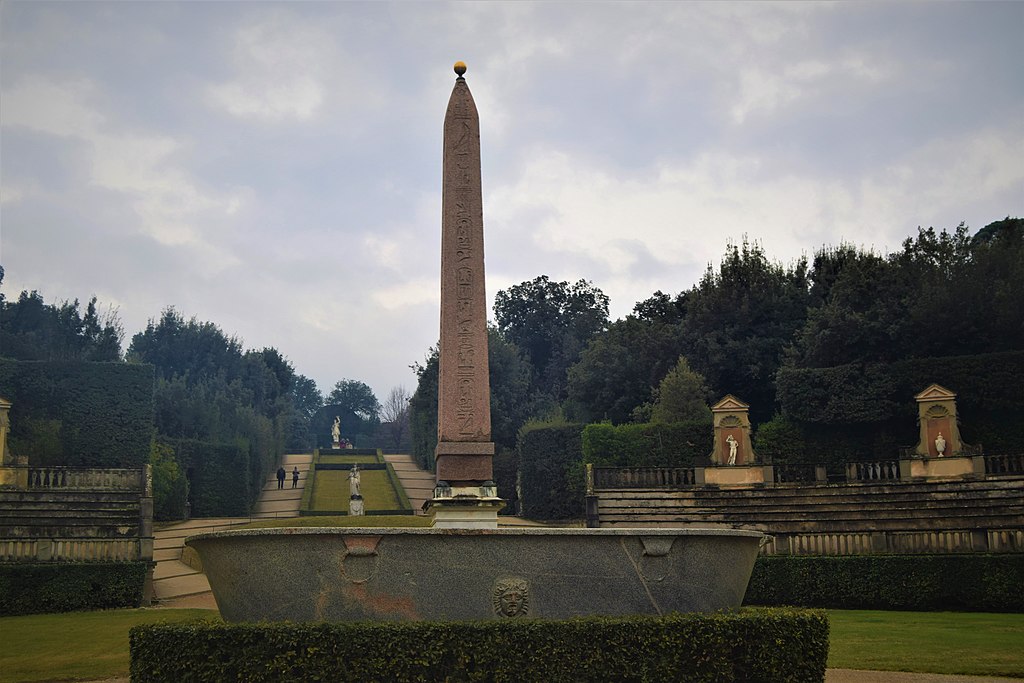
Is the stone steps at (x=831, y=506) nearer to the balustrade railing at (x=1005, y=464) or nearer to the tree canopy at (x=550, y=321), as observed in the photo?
the balustrade railing at (x=1005, y=464)

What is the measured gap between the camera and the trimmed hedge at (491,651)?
7.45m

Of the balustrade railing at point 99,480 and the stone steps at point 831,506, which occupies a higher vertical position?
the balustrade railing at point 99,480

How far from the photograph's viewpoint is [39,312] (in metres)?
49.7

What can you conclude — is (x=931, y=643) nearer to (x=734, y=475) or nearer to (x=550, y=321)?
(x=734, y=475)

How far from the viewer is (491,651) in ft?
24.8

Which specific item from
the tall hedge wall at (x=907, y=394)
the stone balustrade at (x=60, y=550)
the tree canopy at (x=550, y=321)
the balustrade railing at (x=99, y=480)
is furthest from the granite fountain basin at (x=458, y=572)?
the tree canopy at (x=550, y=321)

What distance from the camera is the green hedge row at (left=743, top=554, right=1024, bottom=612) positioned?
18.0 m

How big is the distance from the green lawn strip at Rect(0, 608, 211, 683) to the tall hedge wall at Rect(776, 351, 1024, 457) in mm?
18499

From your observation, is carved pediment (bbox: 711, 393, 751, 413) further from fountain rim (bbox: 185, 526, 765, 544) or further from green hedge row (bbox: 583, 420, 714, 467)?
fountain rim (bbox: 185, 526, 765, 544)

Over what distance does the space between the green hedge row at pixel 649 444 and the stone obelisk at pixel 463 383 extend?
63.4 ft

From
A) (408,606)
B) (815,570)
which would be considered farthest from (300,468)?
(408,606)

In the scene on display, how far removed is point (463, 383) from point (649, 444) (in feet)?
66.1

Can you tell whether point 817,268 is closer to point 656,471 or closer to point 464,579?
point 656,471

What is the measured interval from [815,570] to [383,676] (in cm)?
1388
